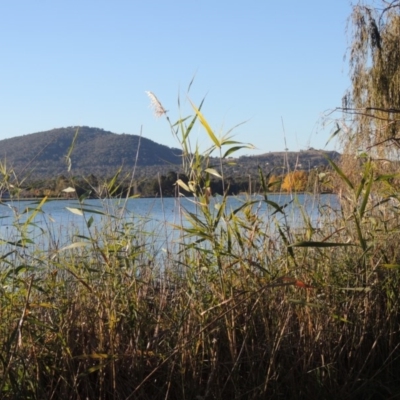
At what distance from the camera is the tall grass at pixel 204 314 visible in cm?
318

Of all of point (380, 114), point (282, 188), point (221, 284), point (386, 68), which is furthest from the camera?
point (386, 68)

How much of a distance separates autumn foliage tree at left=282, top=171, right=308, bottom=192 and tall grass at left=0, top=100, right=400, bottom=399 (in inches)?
11.2

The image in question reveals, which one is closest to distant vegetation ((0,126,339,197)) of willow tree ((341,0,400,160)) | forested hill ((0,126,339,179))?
forested hill ((0,126,339,179))

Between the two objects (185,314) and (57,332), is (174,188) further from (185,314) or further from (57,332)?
(57,332)

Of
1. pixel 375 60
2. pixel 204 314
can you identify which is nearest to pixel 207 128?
pixel 204 314

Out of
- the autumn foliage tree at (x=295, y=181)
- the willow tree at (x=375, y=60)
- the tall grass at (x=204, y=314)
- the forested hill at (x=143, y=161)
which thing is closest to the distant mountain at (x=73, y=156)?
the forested hill at (x=143, y=161)

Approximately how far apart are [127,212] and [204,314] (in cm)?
99

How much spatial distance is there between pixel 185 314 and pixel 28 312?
65cm

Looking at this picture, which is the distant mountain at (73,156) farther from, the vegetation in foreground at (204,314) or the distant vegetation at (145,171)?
the vegetation in foreground at (204,314)

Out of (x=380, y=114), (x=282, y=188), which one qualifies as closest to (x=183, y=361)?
(x=282, y=188)

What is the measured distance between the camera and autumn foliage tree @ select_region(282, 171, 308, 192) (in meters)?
4.19

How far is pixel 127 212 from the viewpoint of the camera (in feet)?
13.6

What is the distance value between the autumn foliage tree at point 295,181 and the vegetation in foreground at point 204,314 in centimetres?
33

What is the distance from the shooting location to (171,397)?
326cm
